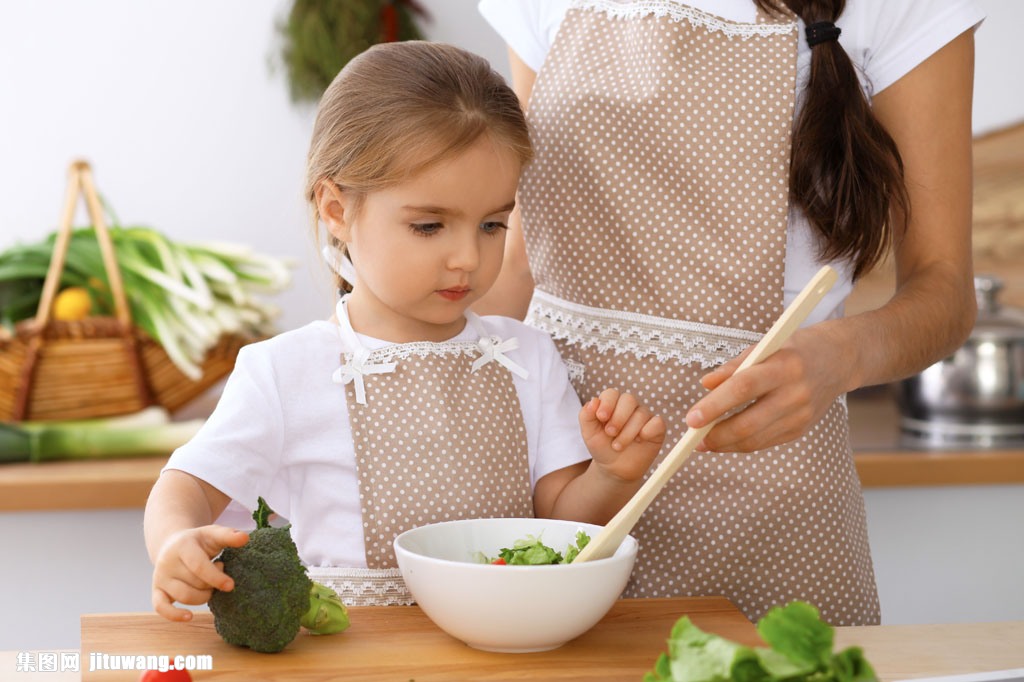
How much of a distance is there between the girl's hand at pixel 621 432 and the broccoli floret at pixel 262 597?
0.30 m

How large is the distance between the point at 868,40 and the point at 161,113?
1.67 metres

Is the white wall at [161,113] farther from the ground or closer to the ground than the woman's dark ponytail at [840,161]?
farther from the ground

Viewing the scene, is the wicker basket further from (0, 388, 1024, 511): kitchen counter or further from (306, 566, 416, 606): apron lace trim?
(306, 566, 416, 606): apron lace trim

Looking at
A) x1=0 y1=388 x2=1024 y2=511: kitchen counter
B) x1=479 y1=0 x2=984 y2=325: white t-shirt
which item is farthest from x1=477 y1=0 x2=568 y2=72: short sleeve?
x1=0 y1=388 x2=1024 y2=511: kitchen counter

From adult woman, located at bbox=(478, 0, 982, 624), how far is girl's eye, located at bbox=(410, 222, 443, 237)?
220mm

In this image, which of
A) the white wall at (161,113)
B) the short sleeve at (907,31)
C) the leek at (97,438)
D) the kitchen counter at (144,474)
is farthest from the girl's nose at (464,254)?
the white wall at (161,113)

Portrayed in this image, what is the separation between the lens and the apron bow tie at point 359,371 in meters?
A: 1.07

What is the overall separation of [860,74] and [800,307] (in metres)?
A: 0.46

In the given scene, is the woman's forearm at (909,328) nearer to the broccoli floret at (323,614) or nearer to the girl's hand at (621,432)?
the girl's hand at (621,432)

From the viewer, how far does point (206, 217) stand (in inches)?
95.7

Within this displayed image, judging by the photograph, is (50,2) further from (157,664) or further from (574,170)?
(157,664)

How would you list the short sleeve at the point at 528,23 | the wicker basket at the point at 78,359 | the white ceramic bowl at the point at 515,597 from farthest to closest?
1. the wicker basket at the point at 78,359
2. the short sleeve at the point at 528,23
3. the white ceramic bowl at the point at 515,597

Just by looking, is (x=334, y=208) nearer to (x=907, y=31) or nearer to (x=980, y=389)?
(x=907, y=31)

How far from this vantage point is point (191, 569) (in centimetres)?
80
